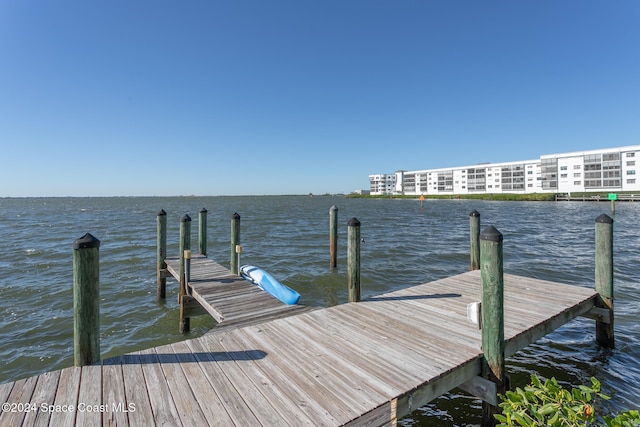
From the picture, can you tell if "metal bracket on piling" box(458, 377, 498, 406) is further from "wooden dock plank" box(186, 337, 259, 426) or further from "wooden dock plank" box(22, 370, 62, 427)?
"wooden dock plank" box(22, 370, 62, 427)

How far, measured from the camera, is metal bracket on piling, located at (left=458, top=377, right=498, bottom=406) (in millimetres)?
4082

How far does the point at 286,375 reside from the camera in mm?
3744

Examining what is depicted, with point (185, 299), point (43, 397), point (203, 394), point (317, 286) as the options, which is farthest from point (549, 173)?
point (43, 397)

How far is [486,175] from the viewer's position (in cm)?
10394

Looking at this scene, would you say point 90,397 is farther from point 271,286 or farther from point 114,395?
point 271,286

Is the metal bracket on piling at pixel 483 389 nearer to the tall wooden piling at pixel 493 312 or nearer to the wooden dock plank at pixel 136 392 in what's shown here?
the tall wooden piling at pixel 493 312

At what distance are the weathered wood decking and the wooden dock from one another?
64 centimetres

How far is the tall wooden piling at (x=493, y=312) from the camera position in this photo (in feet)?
13.6

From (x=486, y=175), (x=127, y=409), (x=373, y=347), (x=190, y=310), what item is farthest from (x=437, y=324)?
(x=486, y=175)

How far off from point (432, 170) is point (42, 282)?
12276cm

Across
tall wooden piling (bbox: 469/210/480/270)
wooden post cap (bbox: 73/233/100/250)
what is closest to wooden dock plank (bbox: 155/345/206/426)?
wooden post cap (bbox: 73/233/100/250)

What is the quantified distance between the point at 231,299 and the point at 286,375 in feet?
12.4

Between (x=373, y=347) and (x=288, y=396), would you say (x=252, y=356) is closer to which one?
(x=288, y=396)

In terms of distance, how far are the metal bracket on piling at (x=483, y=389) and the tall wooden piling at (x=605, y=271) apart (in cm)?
467
